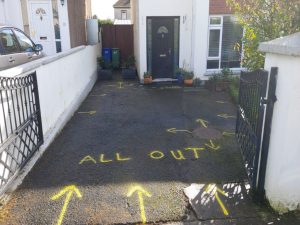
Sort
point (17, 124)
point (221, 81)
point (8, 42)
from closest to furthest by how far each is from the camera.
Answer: point (17, 124) → point (8, 42) → point (221, 81)

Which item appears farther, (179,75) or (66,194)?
(179,75)

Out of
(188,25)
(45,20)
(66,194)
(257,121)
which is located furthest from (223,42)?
(66,194)

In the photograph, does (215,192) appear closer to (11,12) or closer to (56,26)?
(56,26)

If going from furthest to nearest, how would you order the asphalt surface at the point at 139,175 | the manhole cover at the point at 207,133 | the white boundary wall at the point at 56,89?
the manhole cover at the point at 207,133
the white boundary wall at the point at 56,89
the asphalt surface at the point at 139,175

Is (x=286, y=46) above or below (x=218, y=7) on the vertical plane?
below

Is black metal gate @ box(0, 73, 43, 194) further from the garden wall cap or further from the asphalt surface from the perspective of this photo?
the garden wall cap

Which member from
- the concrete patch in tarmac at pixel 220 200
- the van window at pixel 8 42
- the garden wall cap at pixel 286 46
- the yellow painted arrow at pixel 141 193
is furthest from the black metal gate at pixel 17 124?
the garden wall cap at pixel 286 46

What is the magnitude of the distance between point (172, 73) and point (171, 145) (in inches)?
274

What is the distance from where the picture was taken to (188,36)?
11.8m

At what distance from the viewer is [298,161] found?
11.4 ft

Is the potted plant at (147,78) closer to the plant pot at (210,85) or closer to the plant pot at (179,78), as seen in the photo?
the plant pot at (179,78)

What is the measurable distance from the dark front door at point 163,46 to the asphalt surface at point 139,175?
14.8 feet

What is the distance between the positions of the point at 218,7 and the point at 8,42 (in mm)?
7598

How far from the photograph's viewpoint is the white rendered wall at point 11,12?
36.8 feet
